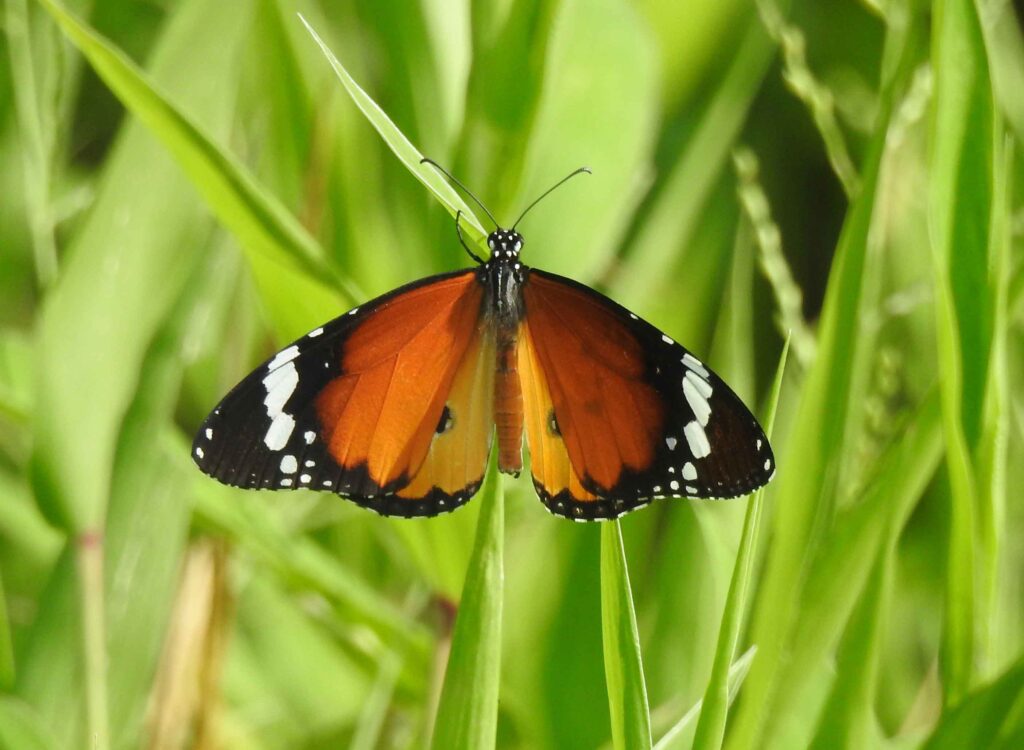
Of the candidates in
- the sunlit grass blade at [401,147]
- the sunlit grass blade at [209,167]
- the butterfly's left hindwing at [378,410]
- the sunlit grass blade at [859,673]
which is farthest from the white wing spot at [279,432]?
the sunlit grass blade at [859,673]

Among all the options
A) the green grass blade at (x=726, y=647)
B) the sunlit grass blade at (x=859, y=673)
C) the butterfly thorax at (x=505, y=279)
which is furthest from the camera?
the butterfly thorax at (x=505, y=279)

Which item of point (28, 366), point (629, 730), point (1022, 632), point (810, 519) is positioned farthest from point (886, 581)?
point (28, 366)

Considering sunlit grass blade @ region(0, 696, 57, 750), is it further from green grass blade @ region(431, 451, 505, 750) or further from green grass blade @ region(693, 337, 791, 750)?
green grass blade @ region(693, 337, 791, 750)

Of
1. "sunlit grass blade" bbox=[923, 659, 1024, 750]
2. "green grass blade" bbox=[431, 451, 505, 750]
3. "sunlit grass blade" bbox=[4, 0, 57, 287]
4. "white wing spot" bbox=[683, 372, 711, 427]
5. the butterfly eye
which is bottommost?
"sunlit grass blade" bbox=[923, 659, 1024, 750]

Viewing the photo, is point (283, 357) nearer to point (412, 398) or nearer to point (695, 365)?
point (412, 398)

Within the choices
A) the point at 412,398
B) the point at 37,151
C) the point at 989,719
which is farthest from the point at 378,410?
the point at 989,719

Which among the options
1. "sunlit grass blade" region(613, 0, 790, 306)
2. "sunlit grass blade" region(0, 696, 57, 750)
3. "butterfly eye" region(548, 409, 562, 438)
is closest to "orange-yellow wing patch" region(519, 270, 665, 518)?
"butterfly eye" region(548, 409, 562, 438)

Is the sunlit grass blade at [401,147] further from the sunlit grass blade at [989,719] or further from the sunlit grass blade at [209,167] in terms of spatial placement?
the sunlit grass blade at [989,719]
